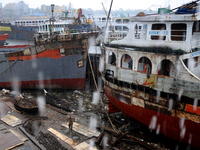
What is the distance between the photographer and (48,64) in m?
15.4

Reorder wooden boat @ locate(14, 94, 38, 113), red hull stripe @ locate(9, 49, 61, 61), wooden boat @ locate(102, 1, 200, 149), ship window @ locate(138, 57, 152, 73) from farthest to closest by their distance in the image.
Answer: red hull stripe @ locate(9, 49, 61, 61) → wooden boat @ locate(14, 94, 38, 113) → ship window @ locate(138, 57, 152, 73) → wooden boat @ locate(102, 1, 200, 149)

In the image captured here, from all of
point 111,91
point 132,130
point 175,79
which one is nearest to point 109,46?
point 111,91

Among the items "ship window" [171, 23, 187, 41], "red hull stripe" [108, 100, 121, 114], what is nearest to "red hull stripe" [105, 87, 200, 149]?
"red hull stripe" [108, 100, 121, 114]

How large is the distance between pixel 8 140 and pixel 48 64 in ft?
29.2

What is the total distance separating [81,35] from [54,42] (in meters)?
2.55

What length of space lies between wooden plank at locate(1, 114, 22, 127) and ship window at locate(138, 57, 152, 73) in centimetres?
730

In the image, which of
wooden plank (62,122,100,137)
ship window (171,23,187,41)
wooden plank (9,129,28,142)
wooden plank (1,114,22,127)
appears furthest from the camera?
wooden plank (1,114,22,127)

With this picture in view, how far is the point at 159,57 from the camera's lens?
8.06 metres

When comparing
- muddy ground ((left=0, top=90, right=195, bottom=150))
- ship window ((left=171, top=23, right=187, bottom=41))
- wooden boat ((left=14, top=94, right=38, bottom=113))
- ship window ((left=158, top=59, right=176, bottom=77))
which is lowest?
muddy ground ((left=0, top=90, right=195, bottom=150))

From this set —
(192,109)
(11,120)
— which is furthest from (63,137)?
(192,109)

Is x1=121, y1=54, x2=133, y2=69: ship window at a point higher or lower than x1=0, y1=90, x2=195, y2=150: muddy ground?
higher

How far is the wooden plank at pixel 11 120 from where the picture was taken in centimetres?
900

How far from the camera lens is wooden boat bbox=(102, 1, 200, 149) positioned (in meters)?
7.31

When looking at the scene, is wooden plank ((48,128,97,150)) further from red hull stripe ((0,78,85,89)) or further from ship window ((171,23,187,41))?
red hull stripe ((0,78,85,89))
